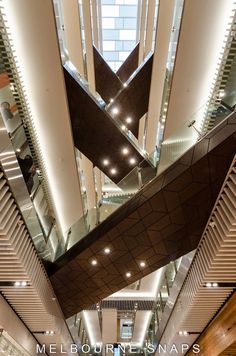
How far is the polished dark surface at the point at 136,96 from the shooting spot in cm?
1055

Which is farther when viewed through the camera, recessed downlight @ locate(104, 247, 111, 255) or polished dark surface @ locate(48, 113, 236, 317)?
recessed downlight @ locate(104, 247, 111, 255)

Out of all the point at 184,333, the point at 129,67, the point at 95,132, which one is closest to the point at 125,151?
the point at 95,132

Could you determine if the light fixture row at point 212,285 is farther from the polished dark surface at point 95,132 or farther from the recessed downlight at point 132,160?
the recessed downlight at point 132,160

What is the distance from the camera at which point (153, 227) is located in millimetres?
5719

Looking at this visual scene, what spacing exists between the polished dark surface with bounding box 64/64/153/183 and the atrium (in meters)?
0.03

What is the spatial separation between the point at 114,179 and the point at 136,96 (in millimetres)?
3397

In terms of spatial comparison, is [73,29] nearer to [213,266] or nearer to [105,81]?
[105,81]

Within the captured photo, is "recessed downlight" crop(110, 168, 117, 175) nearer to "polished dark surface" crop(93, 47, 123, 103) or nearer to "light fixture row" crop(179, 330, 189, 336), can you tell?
"polished dark surface" crop(93, 47, 123, 103)

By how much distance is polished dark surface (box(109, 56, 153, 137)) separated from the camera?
10.5 m

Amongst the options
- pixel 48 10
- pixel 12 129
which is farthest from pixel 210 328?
pixel 48 10

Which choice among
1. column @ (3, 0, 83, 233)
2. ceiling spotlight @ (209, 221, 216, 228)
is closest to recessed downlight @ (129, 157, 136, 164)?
column @ (3, 0, 83, 233)

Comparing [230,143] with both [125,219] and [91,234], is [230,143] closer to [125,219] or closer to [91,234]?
[125,219]

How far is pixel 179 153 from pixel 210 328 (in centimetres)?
A: 455

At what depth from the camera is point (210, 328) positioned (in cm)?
699
